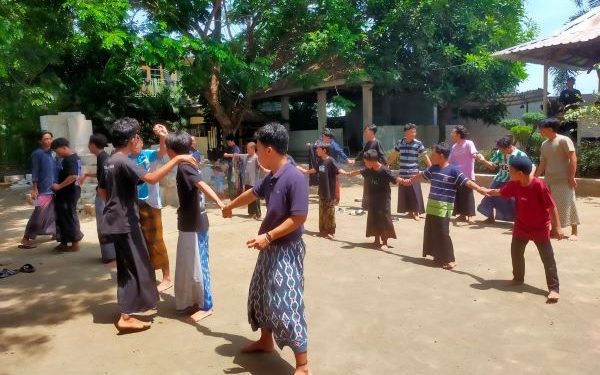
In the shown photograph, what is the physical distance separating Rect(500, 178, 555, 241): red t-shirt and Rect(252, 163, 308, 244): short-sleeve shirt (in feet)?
8.32

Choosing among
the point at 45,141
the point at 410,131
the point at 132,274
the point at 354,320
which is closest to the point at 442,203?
the point at 354,320

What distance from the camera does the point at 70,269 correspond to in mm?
5730

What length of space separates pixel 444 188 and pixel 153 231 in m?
3.12

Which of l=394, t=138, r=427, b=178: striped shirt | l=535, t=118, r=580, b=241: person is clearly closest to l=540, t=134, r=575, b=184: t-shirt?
l=535, t=118, r=580, b=241: person

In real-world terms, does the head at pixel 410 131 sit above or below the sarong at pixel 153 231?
above

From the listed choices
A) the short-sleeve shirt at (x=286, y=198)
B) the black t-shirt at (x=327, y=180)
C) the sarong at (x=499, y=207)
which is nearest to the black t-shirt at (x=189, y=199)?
the short-sleeve shirt at (x=286, y=198)

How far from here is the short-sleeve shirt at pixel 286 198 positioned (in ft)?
9.66

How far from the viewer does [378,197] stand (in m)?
6.22

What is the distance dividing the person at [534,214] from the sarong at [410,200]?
11.9 ft

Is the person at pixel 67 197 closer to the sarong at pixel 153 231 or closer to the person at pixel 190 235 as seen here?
the sarong at pixel 153 231

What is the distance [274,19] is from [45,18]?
7.88 metres

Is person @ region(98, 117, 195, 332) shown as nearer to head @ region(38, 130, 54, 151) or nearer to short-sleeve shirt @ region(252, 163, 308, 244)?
short-sleeve shirt @ region(252, 163, 308, 244)

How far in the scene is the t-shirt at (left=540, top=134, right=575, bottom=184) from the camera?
636 cm

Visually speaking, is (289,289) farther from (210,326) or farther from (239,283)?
(239,283)
